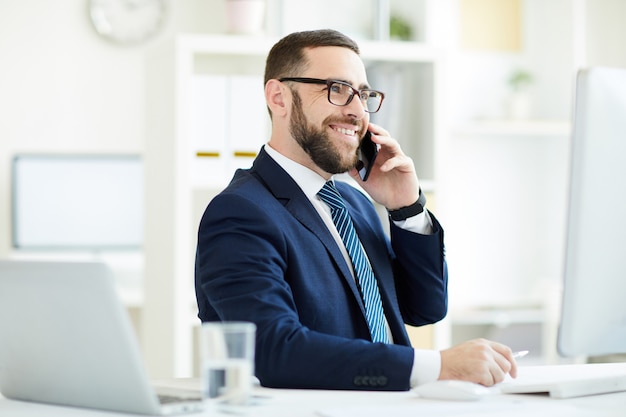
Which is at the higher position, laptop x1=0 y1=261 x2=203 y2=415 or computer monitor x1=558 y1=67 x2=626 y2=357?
computer monitor x1=558 y1=67 x2=626 y2=357

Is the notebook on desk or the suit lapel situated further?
the suit lapel

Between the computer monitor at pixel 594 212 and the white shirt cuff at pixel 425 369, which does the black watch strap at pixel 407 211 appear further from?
the computer monitor at pixel 594 212

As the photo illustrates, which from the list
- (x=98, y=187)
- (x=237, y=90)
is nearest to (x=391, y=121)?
(x=237, y=90)

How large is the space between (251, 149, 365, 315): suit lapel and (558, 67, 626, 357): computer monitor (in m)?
0.58

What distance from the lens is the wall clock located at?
482cm

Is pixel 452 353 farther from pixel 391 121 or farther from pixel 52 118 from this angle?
pixel 52 118

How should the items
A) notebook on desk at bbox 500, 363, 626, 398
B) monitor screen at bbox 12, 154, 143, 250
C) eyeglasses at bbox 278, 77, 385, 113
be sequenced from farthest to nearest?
monitor screen at bbox 12, 154, 143, 250, eyeglasses at bbox 278, 77, 385, 113, notebook on desk at bbox 500, 363, 626, 398

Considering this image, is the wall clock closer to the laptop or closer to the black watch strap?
the black watch strap

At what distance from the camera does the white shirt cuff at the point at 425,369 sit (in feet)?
4.96

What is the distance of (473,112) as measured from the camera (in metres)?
4.53

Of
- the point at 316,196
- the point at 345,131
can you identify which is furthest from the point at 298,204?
the point at 345,131

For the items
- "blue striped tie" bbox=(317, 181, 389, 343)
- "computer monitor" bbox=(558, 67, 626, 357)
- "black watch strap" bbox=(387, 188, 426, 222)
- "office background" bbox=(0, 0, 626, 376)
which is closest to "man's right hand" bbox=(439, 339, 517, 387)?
"computer monitor" bbox=(558, 67, 626, 357)

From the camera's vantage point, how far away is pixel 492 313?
411 cm

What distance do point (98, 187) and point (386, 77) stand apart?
1834 mm
